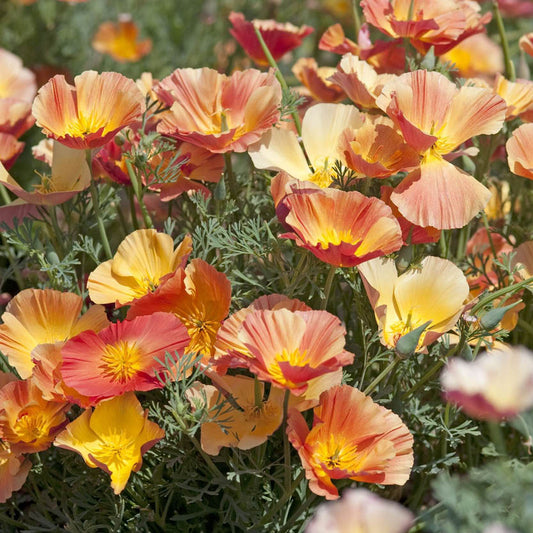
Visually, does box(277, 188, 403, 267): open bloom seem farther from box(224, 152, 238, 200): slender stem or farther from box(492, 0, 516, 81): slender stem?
box(492, 0, 516, 81): slender stem

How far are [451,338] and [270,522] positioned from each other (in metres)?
0.30

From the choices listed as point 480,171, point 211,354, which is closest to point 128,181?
point 211,354

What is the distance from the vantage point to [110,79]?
3.26ft

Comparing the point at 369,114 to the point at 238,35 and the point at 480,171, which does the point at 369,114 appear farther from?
the point at 238,35

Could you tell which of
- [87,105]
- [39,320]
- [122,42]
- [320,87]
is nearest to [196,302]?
[39,320]

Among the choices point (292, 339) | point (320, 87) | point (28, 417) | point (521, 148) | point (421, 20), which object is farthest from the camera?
point (320, 87)

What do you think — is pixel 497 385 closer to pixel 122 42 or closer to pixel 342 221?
pixel 342 221

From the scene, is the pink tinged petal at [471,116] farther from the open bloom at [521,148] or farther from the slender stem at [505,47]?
the slender stem at [505,47]

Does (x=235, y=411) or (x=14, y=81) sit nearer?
(x=235, y=411)

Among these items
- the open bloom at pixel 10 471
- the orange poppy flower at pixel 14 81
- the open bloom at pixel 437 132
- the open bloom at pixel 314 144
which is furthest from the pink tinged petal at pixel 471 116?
the orange poppy flower at pixel 14 81

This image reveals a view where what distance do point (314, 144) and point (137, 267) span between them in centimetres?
29

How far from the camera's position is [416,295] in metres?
0.93

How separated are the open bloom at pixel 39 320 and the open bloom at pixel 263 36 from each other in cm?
57

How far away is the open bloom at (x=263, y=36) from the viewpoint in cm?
133
